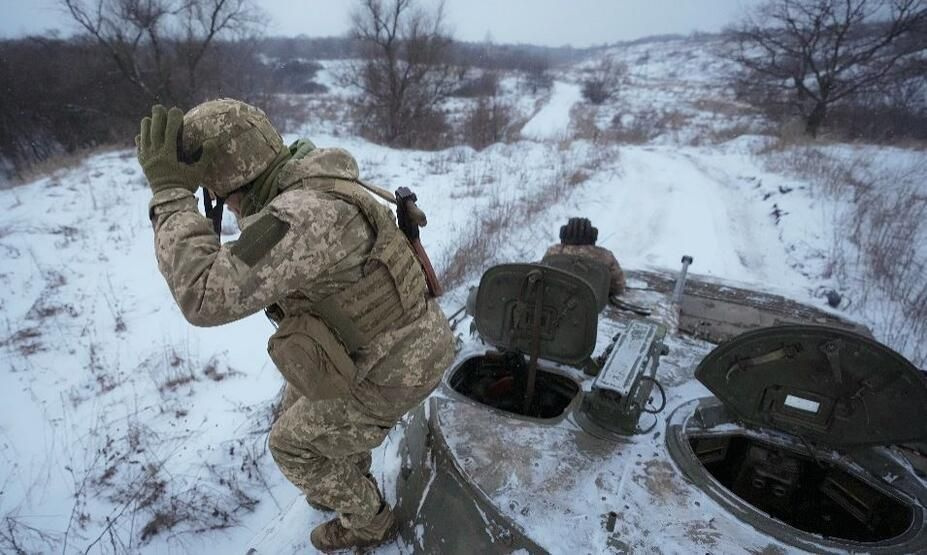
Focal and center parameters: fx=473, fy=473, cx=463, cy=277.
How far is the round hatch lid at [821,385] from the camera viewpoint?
5.81ft

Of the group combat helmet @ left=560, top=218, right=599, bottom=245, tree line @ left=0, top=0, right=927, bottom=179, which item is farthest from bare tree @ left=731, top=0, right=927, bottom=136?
combat helmet @ left=560, top=218, right=599, bottom=245

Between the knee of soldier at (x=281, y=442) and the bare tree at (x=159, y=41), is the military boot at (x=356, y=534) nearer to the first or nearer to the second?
the knee of soldier at (x=281, y=442)

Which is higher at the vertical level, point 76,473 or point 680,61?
point 680,61

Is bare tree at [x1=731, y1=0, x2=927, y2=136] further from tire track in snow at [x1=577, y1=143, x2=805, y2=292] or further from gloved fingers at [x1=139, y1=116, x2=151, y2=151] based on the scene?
gloved fingers at [x1=139, y1=116, x2=151, y2=151]

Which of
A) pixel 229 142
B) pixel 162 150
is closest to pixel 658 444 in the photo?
pixel 229 142

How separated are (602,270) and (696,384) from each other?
3.40 feet

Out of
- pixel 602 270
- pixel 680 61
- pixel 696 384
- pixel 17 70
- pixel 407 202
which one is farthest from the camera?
pixel 680 61

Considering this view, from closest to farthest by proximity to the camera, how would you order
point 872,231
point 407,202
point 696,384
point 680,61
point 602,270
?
point 407,202 < point 696,384 < point 602,270 < point 872,231 < point 680,61

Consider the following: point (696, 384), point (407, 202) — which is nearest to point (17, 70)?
point (407, 202)

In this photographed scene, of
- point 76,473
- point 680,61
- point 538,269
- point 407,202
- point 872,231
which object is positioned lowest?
point 76,473

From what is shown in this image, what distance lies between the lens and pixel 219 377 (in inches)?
176

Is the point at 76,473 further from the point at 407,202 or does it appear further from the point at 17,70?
the point at 17,70

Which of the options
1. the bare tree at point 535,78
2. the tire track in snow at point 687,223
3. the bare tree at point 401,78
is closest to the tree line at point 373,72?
the bare tree at point 401,78

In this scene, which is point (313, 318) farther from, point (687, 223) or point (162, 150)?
point (687, 223)
